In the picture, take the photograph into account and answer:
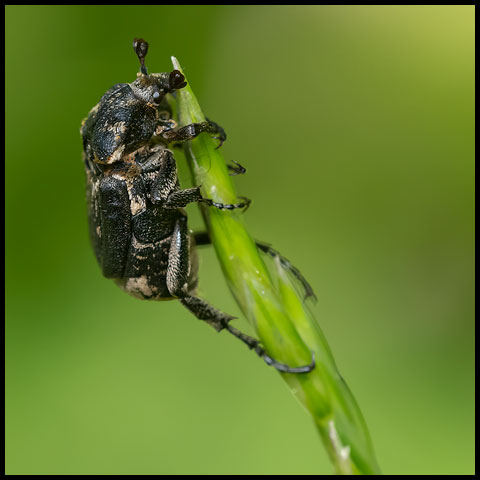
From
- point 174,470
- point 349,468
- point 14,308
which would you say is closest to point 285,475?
point 174,470

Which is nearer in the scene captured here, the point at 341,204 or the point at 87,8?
the point at 87,8

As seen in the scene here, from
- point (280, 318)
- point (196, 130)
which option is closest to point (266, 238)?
point (196, 130)

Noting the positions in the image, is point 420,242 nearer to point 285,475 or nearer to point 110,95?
point 285,475

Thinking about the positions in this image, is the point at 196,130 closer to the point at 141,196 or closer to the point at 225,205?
the point at 225,205

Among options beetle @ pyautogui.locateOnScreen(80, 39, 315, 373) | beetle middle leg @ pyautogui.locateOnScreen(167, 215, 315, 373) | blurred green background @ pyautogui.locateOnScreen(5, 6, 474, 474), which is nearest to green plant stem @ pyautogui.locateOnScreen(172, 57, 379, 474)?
beetle @ pyautogui.locateOnScreen(80, 39, 315, 373)

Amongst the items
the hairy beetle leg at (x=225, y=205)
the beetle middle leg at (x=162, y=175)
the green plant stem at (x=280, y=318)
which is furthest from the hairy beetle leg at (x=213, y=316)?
the hairy beetle leg at (x=225, y=205)

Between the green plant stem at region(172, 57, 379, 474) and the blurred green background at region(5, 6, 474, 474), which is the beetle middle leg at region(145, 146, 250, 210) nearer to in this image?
the green plant stem at region(172, 57, 379, 474)
